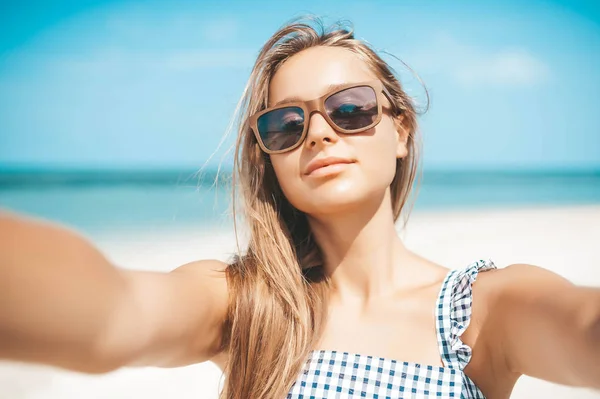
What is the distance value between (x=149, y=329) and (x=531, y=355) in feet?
3.88

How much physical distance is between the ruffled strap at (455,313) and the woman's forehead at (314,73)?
93 centimetres

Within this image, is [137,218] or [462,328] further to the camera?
[137,218]

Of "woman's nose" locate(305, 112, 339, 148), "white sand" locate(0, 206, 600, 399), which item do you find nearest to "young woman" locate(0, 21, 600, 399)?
"woman's nose" locate(305, 112, 339, 148)

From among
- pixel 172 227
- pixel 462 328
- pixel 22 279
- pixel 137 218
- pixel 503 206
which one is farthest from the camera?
pixel 503 206

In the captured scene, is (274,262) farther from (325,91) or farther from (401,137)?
(401,137)

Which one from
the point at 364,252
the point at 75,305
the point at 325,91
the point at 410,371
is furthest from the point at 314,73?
the point at 75,305

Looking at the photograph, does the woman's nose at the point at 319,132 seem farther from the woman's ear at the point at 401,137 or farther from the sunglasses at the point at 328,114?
the woman's ear at the point at 401,137

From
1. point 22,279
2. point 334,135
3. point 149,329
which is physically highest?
point 334,135

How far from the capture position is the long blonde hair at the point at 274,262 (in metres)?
2.21

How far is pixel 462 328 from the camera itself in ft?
6.72

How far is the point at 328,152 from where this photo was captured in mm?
2346

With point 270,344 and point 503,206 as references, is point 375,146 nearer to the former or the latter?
point 270,344

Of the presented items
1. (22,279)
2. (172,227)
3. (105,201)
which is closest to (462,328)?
(22,279)

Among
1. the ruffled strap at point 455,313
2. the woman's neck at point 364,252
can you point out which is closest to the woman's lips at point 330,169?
the woman's neck at point 364,252
